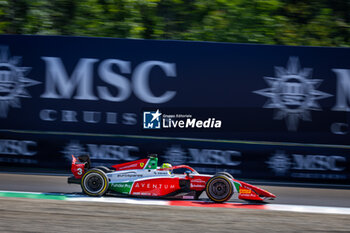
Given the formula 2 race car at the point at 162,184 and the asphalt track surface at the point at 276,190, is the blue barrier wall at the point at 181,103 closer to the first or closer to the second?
the asphalt track surface at the point at 276,190

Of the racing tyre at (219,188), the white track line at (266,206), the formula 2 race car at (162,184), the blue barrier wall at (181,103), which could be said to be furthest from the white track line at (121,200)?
the blue barrier wall at (181,103)

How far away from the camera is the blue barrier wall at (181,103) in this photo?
10.5 m

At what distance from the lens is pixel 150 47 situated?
10852mm

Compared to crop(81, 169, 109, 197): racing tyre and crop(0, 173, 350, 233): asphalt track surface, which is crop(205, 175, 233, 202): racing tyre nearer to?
crop(0, 173, 350, 233): asphalt track surface

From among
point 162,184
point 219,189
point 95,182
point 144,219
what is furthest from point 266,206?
point 95,182

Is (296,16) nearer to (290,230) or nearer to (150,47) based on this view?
(150,47)

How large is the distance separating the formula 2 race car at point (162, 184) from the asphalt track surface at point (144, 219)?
0.47 metres

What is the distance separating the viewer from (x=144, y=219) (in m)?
6.71

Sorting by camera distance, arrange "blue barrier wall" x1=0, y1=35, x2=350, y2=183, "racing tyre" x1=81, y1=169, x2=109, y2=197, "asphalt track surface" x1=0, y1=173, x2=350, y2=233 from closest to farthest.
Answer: "asphalt track surface" x1=0, y1=173, x2=350, y2=233, "racing tyre" x1=81, y1=169, x2=109, y2=197, "blue barrier wall" x1=0, y1=35, x2=350, y2=183

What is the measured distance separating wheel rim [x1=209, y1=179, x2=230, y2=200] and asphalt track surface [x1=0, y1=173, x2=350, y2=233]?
18.9 inches

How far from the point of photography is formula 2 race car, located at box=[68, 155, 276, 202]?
7.99 meters

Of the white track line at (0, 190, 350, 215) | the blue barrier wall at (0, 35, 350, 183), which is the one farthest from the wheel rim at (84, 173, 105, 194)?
the blue barrier wall at (0, 35, 350, 183)

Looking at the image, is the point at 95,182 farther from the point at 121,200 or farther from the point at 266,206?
the point at 266,206

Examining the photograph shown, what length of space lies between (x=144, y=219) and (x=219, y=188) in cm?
178
